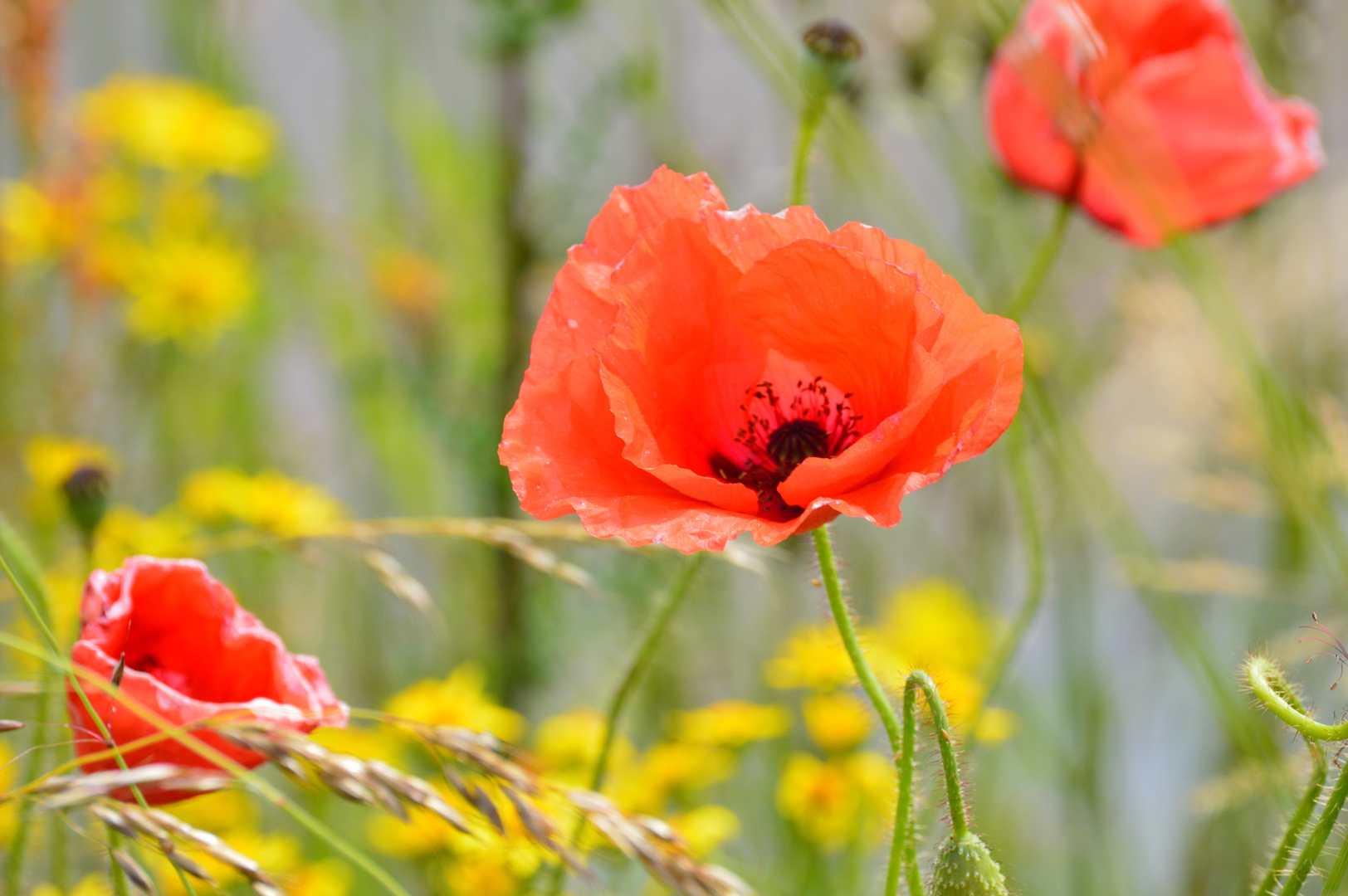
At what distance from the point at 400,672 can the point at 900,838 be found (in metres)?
0.97

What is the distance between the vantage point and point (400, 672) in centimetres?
122

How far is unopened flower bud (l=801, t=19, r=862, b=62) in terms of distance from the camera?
0.51 metres

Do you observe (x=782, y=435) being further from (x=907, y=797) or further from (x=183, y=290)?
(x=183, y=290)

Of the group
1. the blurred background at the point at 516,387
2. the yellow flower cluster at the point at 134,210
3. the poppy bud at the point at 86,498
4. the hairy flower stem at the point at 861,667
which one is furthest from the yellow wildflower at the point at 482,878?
the yellow flower cluster at the point at 134,210

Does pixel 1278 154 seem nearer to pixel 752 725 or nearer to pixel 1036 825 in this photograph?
pixel 752 725

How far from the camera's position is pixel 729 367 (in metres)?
0.46

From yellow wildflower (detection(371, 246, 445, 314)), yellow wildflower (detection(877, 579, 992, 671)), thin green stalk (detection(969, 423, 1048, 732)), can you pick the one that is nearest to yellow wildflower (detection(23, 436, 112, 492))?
yellow wildflower (detection(371, 246, 445, 314))

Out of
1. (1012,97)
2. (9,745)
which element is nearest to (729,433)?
(1012,97)

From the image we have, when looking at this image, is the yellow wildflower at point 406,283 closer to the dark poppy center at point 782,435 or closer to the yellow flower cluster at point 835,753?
the yellow flower cluster at point 835,753

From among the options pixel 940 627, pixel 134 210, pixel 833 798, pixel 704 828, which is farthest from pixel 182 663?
pixel 134 210

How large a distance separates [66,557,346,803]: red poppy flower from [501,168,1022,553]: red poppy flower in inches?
4.4

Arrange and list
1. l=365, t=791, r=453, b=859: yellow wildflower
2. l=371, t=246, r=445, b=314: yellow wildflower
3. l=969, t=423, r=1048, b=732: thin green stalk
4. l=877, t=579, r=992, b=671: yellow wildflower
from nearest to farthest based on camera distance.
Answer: l=969, t=423, r=1048, b=732: thin green stalk < l=365, t=791, r=453, b=859: yellow wildflower < l=877, t=579, r=992, b=671: yellow wildflower < l=371, t=246, r=445, b=314: yellow wildflower

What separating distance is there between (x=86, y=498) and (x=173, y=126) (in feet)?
2.30

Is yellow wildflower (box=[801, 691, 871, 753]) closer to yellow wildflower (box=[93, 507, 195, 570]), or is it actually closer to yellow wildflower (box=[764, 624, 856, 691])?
yellow wildflower (box=[764, 624, 856, 691])
